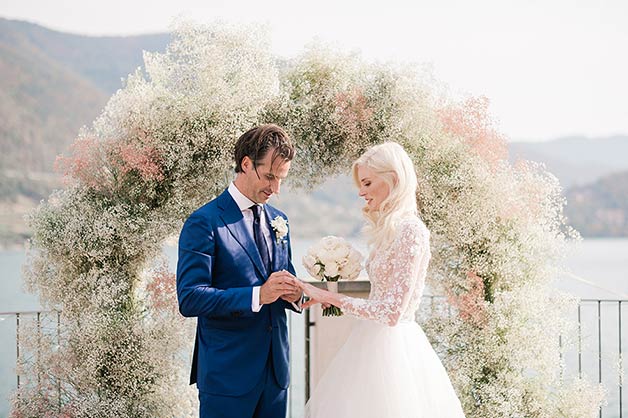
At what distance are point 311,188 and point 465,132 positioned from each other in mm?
1074

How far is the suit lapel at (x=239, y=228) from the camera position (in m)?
3.13

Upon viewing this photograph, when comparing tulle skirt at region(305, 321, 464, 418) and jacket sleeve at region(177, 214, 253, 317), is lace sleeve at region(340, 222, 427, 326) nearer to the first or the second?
tulle skirt at region(305, 321, 464, 418)

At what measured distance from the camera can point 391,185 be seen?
3.21 m

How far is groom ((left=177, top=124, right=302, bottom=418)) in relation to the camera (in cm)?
300

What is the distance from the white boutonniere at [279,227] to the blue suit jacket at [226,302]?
12 centimetres

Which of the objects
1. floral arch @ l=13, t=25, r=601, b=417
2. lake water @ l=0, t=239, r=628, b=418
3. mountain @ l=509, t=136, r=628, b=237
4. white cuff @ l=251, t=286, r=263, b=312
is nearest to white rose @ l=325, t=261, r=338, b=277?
white cuff @ l=251, t=286, r=263, b=312

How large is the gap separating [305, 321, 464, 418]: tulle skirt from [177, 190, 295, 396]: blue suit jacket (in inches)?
10.5

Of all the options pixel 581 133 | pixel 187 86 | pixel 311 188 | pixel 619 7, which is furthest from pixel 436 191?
pixel 581 133

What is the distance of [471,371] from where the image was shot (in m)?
4.83

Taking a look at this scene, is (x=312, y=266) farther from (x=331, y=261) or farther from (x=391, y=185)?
(x=391, y=185)

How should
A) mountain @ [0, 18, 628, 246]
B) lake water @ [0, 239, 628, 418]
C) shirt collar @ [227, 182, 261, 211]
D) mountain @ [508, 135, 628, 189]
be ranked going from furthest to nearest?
mountain @ [508, 135, 628, 189] → mountain @ [0, 18, 628, 246] → lake water @ [0, 239, 628, 418] → shirt collar @ [227, 182, 261, 211]

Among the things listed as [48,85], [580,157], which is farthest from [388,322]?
[580,157]

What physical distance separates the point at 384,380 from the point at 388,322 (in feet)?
0.99

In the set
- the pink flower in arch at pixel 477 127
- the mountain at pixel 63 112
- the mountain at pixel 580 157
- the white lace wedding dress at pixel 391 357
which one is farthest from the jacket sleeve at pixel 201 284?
the mountain at pixel 580 157
